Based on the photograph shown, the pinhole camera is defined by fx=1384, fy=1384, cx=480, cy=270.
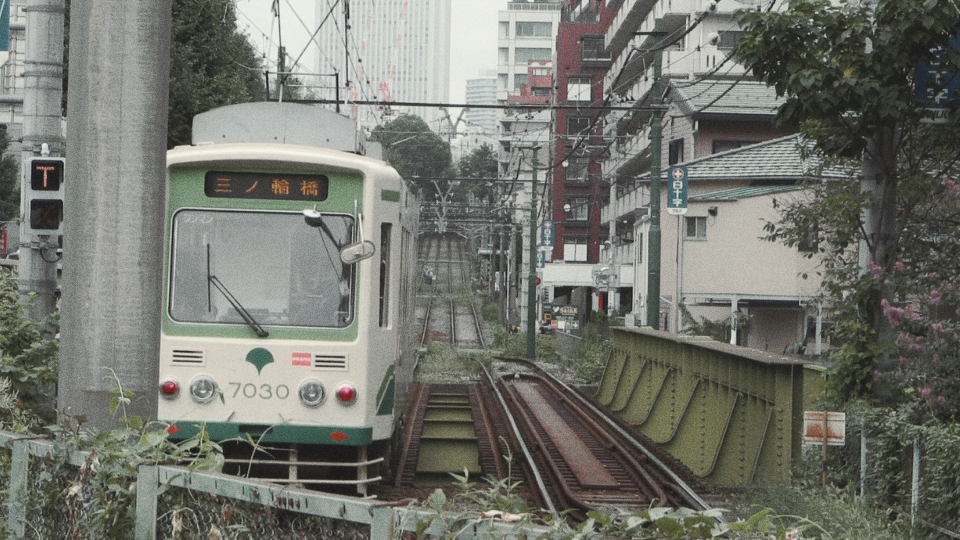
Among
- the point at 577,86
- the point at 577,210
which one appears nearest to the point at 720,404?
the point at 577,86

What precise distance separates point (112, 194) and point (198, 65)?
2669 cm

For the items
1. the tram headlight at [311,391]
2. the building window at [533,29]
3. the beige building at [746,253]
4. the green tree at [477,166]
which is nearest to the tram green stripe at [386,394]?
the tram headlight at [311,391]

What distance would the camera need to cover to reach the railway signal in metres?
12.3

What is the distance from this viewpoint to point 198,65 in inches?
1240

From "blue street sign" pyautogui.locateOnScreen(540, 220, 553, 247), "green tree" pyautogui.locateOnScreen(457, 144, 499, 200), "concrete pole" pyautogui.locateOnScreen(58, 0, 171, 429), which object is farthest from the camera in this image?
"green tree" pyautogui.locateOnScreen(457, 144, 499, 200)

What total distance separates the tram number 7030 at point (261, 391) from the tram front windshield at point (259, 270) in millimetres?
499

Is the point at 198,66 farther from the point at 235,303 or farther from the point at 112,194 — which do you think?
the point at 112,194

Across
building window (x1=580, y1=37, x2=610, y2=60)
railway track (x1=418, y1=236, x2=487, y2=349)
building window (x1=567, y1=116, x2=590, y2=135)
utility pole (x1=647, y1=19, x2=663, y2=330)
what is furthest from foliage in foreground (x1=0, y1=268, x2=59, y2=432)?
building window (x1=567, y1=116, x2=590, y2=135)

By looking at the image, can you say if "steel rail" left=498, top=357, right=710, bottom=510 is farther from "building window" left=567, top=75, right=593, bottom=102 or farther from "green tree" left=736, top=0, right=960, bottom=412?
"building window" left=567, top=75, right=593, bottom=102

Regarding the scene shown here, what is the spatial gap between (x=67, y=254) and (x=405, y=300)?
30.2 ft

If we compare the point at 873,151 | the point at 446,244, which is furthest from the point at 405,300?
the point at 446,244

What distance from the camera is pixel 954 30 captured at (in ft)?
41.0

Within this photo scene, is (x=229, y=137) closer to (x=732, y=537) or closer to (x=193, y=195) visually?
(x=193, y=195)

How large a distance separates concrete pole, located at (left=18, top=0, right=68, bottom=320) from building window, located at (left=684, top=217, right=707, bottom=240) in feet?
101
